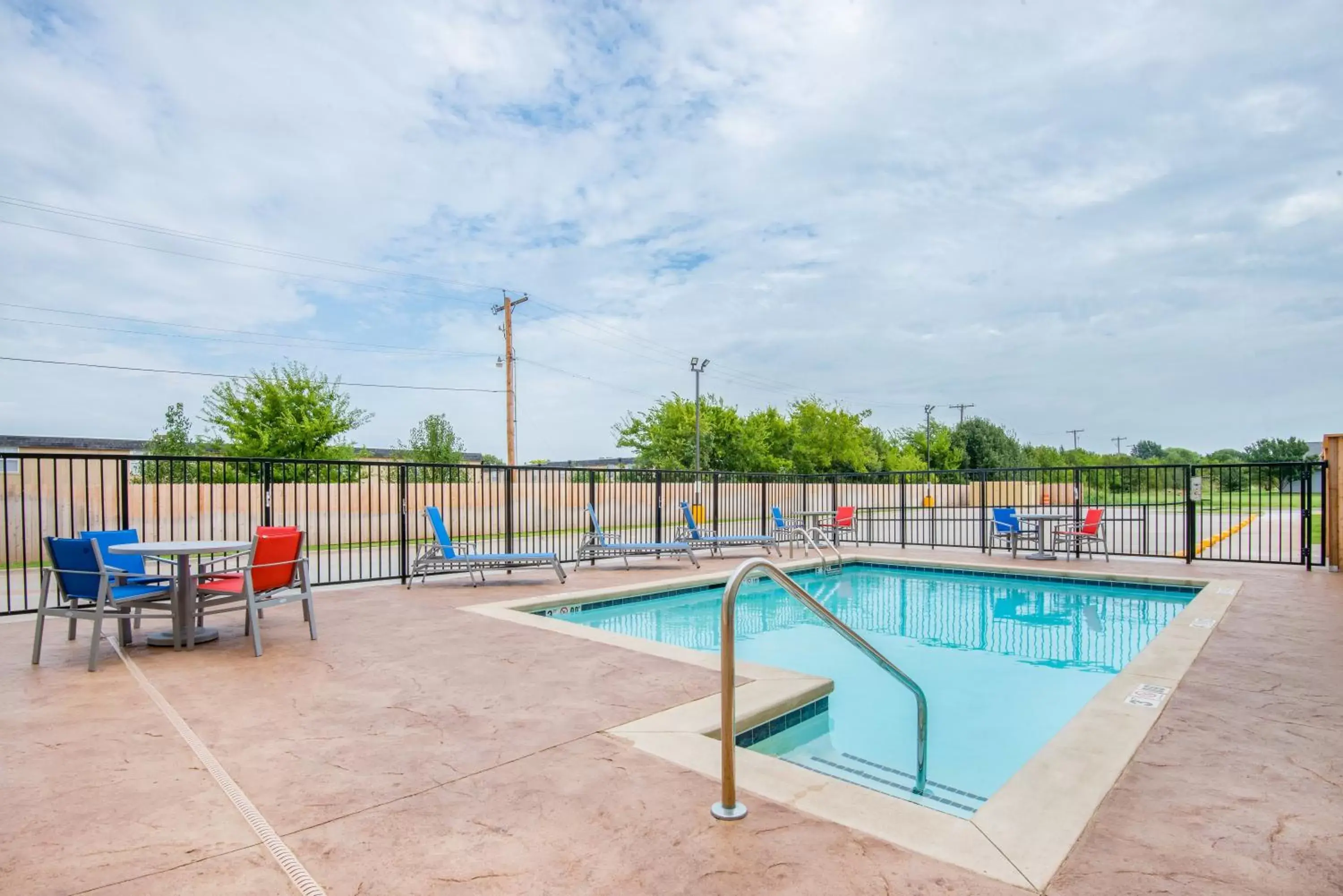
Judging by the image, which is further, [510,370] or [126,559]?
[510,370]

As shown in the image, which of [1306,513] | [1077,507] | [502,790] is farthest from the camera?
[1077,507]

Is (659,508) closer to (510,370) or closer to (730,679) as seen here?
(730,679)

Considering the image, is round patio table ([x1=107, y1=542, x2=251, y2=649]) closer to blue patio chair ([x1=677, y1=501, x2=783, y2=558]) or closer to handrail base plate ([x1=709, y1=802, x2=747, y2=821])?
handrail base plate ([x1=709, y1=802, x2=747, y2=821])

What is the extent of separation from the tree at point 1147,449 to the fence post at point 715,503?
90.3 meters

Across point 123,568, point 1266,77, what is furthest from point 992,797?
point 1266,77

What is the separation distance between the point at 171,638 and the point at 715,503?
27.1 feet

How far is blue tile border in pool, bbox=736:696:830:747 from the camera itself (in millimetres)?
3432

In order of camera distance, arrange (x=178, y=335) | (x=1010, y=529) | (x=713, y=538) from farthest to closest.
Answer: (x=178, y=335) → (x=713, y=538) → (x=1010, y=529)

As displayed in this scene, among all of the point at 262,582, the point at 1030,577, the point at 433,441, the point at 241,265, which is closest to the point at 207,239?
the point at 241,265

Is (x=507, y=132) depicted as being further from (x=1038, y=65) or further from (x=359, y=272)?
(x=359, y=272)

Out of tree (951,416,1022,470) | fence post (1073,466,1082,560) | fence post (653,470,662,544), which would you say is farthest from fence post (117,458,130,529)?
tree (951,416,1022,470)

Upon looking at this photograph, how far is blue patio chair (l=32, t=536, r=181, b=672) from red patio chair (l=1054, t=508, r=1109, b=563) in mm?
11009

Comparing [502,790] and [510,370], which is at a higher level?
[510,370]

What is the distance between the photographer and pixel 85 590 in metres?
4.57
